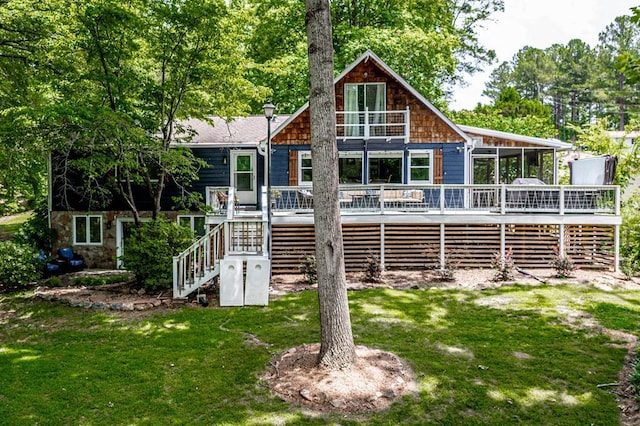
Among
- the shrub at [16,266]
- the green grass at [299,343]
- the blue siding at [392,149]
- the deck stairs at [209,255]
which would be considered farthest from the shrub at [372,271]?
the shrub at [16,266]

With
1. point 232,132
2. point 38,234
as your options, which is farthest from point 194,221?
point 38,234

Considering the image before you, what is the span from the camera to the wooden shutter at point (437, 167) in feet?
52.6

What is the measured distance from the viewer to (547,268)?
12.9 m

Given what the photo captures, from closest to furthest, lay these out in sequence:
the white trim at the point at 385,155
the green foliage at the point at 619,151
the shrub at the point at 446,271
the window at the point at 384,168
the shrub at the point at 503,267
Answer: the shrub at the point at 503,267
the shrub at the point at 446,271
the white trim at the point at 385,155
the window at the point at 384,168
the green foliage at the point at 619,151

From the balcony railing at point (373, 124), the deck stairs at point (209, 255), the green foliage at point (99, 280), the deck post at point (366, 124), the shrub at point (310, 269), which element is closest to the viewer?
the deck stairs at point (209, 255)

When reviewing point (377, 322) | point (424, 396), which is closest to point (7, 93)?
point (377, 322)

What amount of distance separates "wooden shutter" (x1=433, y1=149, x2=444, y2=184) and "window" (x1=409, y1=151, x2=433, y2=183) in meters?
0.16

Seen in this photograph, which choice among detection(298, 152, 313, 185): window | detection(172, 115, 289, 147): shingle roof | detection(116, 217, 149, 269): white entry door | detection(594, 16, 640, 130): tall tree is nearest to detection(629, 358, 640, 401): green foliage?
detection(298, 152, 313, 185): window

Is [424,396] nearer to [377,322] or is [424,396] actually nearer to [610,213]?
[377,322]

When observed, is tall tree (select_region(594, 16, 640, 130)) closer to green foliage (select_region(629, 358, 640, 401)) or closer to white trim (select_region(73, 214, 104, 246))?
green foliage (select_region(629, 358, 640, 401))

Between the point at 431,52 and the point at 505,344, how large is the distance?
58.7 feet

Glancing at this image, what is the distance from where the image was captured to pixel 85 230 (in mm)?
17109

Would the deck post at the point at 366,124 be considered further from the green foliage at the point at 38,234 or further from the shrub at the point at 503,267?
the green foliage at the point at 38,234

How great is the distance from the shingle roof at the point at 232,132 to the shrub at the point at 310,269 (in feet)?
19.8
